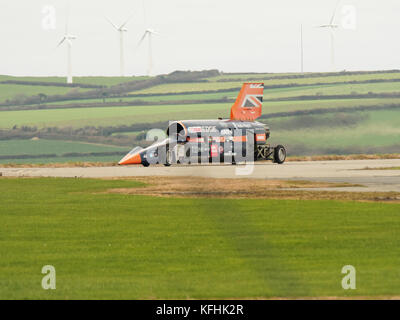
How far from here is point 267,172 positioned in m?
59.2

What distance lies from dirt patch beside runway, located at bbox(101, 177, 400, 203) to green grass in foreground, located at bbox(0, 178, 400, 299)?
2.46m

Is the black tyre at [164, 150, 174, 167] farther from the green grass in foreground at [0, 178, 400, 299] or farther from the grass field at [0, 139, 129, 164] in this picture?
the grass field at [0, 139, 129, 164]

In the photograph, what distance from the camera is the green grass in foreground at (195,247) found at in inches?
824

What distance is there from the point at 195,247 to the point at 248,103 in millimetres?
44399

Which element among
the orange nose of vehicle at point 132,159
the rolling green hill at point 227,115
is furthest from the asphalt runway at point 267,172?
the rolling green hill at point 227,115

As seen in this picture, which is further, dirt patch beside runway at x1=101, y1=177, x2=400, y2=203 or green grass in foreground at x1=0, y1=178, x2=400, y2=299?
dirt patch beside runway at x1=101, y1=177, x2=400, y2=203

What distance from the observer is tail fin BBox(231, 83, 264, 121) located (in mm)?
70188

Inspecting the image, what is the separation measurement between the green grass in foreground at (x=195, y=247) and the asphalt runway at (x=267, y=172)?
12.4m

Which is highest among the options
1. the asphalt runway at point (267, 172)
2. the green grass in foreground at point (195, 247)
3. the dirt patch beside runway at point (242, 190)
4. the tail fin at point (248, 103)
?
the tail fin at point (248, 103)

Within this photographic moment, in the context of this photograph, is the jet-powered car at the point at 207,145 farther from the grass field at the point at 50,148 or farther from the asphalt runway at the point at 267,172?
the grass field at the point at 50,148

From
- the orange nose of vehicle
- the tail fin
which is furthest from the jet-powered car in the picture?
the tail fin

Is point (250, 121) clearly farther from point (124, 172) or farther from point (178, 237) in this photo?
point (178, 237)

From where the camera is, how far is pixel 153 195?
4381 centimetres

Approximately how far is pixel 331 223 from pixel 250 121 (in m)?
38.5
